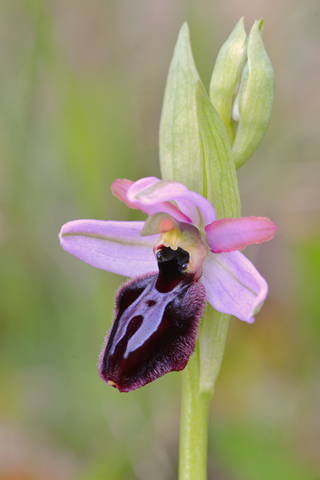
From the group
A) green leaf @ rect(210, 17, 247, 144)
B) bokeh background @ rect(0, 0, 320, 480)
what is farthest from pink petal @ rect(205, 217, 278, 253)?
bokeh background @ rect(0, 0, 320, 480)

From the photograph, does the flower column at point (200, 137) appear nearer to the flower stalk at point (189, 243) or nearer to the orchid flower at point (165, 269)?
the flower stalk at point (189, 243)

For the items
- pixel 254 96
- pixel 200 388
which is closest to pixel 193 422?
pixel 200 388

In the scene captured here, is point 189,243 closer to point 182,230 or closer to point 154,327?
point 182,230

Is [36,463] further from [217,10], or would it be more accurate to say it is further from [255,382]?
[217,10]

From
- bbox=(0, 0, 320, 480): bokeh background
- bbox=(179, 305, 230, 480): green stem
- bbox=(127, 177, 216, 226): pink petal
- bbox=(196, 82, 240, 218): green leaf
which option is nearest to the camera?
bbox=(127, 177, 216, 226): pink petal

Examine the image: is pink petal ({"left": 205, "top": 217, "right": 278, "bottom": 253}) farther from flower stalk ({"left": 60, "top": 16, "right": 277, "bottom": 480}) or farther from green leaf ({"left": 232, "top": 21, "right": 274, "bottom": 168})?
green leaf ({"left": 232, "top": 21, "right": 274, "bottom": 168})

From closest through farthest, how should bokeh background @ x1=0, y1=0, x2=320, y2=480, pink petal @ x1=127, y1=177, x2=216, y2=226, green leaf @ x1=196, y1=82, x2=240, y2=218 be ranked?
pink petal @ x1=127, y1=177, x2=216, y2=226 → green leaf @ x1=196, y1=82, x2=240, y2=218 → bokeh background @ x1=0, y1=0, x2=320, y2=480

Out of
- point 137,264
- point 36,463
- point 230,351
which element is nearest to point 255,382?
point 230,351

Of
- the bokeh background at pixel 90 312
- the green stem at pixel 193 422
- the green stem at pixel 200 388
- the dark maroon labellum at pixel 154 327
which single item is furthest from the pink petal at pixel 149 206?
the bokeh background at pixel 90 312
